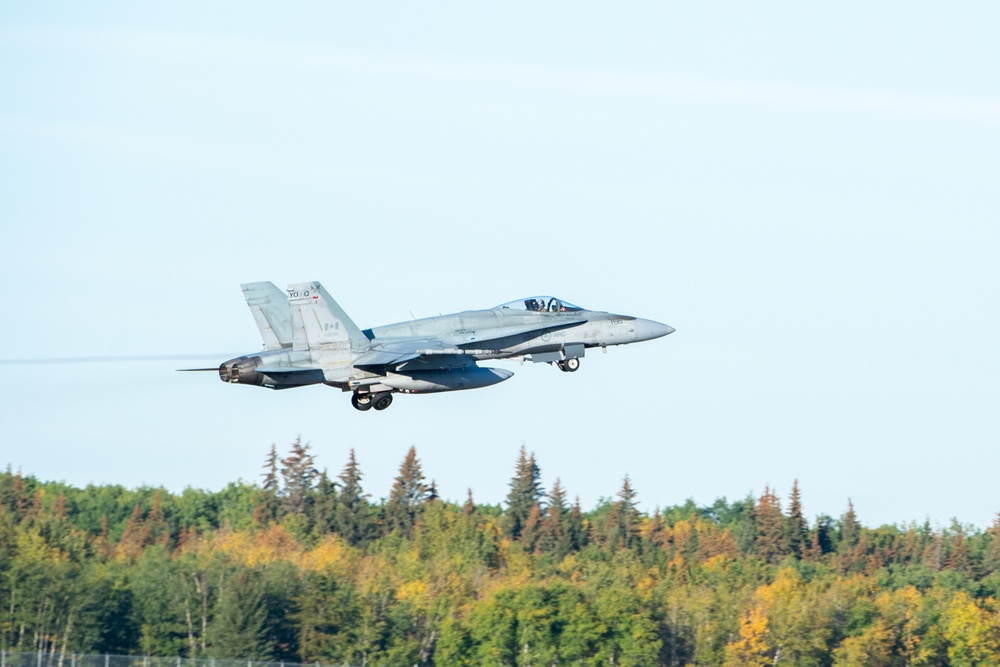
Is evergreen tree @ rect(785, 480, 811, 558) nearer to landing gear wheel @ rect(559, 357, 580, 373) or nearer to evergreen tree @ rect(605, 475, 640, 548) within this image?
evergreen tree @ rect(605, 475, 640, 548)

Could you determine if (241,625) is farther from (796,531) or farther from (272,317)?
(796,531)

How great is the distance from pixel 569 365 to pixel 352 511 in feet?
258

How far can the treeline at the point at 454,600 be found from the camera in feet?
213

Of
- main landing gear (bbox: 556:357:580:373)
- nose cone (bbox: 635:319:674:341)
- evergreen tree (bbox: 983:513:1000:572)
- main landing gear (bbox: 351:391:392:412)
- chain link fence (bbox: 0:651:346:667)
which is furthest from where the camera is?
evergreen tree (bbox: 983:513:1000:572)

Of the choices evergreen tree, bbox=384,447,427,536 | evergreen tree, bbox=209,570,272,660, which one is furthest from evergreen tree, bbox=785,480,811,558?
evergreen tree, bbox=209,570,272,660

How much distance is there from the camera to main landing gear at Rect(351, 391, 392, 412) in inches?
1580

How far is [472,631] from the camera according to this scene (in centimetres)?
6688

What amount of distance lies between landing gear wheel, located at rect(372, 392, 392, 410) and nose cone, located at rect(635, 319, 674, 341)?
699 centimetres

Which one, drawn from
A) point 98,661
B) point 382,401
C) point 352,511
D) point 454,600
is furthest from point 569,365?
point 352,511

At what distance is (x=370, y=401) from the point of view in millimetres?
40219

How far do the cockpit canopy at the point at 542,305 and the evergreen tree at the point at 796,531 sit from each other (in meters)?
82.7

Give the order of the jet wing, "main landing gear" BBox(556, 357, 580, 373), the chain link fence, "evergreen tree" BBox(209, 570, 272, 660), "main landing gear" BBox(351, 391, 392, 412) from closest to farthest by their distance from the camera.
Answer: the jet wing < "main landing gear" BBox(351, 391, 392, 412) < "main landing gear" BBox(556, 357, 580, 373) < the chain link fence < "evergreen tree" BBox(209, 570, 272, 660)

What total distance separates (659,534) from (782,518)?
939 centimetres

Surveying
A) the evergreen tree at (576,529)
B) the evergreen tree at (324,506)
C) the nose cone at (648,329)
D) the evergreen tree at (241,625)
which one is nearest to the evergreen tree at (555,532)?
the evergreen tree at (576,529)
